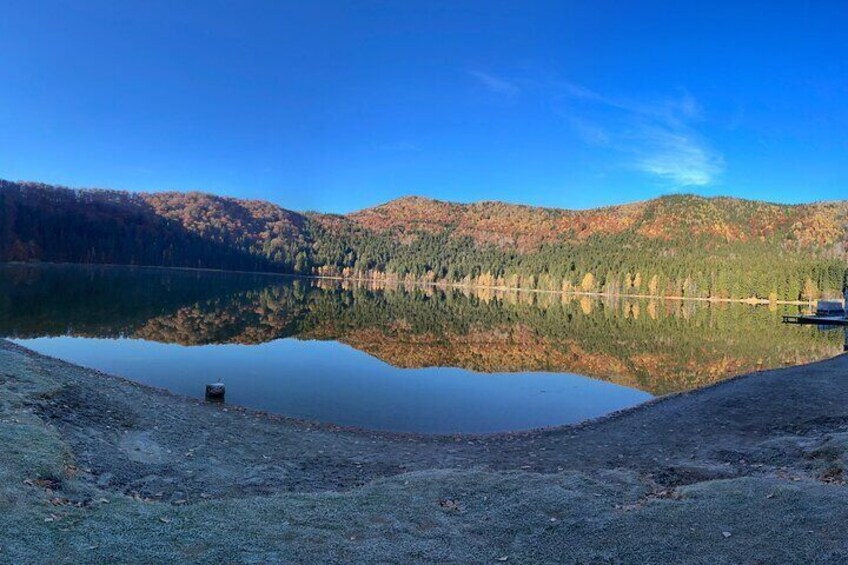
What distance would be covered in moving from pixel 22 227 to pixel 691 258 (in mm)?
218630

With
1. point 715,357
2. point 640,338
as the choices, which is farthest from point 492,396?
point 640,338

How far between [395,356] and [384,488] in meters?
28.8

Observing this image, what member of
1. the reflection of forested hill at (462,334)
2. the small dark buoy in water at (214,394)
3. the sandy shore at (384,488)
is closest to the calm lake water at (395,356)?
the reflection of forested hill at (462,334)

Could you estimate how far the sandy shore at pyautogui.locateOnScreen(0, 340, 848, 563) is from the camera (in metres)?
7.52

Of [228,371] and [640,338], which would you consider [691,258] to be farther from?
[228,371]

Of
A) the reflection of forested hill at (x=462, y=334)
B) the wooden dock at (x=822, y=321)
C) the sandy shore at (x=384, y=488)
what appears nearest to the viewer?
the sandy shore at (x=384, y=488)

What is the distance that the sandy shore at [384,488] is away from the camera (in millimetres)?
7520

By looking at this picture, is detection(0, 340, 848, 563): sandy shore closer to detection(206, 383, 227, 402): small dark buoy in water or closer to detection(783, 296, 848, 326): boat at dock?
detection(206, 383, 227, 402): small dark buoy in water

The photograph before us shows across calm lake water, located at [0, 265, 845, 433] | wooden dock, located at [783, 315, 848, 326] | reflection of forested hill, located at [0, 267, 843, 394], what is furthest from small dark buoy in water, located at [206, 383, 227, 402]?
wooden dock, located at [783, 315, 848, 326]

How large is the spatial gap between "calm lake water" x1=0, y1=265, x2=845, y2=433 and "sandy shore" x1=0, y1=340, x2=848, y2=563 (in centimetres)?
588

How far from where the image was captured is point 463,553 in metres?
7.71

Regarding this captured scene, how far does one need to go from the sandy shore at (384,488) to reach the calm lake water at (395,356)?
588 cm

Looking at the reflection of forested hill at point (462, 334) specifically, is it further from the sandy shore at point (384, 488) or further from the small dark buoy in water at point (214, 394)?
the sandy shore at point (384, 488)

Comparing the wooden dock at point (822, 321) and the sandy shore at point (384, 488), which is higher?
the wooden dock at point (822, 321)
